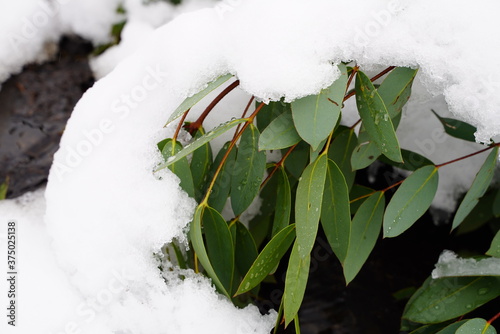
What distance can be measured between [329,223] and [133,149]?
347 mm

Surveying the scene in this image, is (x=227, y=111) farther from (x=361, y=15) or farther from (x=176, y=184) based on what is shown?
(x=361, y=15)

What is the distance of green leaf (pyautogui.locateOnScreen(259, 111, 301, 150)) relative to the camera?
70cm

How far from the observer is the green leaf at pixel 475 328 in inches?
30.3

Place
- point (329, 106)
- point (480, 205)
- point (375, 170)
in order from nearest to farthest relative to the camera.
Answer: point (329, 106), point (480, 205), point (375, 170)

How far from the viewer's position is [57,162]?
92 centimetres

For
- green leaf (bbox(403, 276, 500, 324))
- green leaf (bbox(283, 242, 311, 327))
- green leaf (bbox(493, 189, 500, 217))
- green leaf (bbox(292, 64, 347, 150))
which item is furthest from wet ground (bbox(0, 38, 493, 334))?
green leaf (bbox(292, 64, 347, 150))

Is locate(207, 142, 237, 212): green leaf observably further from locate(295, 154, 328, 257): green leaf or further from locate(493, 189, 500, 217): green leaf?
locate(493, 189, 500, 217): green leaf

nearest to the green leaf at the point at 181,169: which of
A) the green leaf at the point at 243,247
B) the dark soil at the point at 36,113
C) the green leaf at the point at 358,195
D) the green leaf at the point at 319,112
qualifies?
the green leaf at the point at 243,247

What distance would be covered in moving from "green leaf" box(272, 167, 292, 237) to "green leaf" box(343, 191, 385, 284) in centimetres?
11

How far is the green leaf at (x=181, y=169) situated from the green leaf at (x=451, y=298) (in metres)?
0.45

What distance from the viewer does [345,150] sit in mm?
947

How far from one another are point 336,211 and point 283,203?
0.33ft

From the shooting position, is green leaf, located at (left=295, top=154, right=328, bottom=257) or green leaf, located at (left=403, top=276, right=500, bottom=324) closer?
green leaf, located at (left=295, top=154, right=328, bottom=257)

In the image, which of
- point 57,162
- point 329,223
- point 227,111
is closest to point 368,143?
point 329,223
